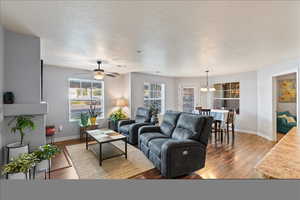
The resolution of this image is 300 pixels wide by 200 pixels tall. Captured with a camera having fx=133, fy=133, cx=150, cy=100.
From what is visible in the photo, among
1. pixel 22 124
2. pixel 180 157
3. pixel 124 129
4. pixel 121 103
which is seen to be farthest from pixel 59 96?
pixel 180 157

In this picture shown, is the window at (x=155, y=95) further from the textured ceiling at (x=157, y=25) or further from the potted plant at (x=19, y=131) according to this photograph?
the potted plant at (x=19, y=131)

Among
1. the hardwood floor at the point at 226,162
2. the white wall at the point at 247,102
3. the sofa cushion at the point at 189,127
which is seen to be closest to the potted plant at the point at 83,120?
the hardwood floor at the point at 226,162

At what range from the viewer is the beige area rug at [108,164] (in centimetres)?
233

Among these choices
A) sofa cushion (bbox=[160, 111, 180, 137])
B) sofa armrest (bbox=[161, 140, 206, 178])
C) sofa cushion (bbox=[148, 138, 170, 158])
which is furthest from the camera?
sofa cushion (bbox=[160, 111, 180, 137])

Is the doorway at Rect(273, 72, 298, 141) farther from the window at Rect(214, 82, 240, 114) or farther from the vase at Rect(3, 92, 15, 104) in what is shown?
the vase at Rect(3, 92, 15, 104)

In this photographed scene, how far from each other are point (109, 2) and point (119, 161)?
272 cm

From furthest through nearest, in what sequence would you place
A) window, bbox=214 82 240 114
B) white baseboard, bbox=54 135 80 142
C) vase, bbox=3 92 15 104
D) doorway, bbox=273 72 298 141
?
window, bbox=214 82 240 114
doorway, bbox=273 72 298 141
white baseboard, bbox=54 135 80 142
vase, bbox=3 92 15 104

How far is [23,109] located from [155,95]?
4.94 metres

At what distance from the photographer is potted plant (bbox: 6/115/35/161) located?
1791 mm

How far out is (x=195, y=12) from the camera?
150cm

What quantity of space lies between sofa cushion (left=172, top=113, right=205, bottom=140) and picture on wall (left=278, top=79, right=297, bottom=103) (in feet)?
18.8

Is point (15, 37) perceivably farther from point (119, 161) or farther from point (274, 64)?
point (274, 64)

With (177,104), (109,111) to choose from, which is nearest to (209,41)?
(109,111)

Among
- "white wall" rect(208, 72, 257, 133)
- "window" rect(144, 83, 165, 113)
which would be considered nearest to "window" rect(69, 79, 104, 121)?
"window" rect(144, 83, 165, 113)
